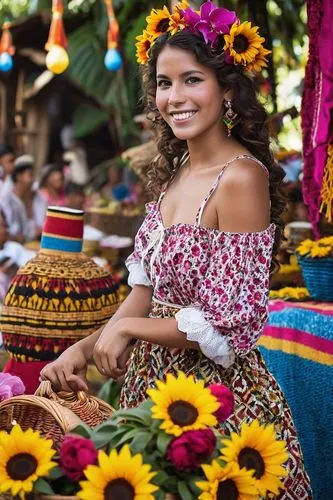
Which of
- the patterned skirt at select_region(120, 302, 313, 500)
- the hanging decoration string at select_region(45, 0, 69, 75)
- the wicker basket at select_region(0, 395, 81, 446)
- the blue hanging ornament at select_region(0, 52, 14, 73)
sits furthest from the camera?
the blue hanging ornament at select_region(0, 52, 14, 73)

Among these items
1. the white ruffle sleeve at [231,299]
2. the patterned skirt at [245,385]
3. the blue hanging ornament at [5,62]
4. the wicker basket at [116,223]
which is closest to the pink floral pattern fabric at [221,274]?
the white ruffle sleeve at [231,299]

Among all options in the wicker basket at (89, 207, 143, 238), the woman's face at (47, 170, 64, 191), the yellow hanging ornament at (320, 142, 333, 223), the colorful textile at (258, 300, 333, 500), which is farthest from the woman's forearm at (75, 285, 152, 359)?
the woman's face at (47, 170, 64, 191)

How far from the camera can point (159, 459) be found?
2.15 m

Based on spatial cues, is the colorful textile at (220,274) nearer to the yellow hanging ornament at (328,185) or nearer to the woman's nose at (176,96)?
the woman's nose at (176,96)

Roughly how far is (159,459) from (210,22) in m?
1.22

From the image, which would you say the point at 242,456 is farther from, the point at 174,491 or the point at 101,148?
the point at 101,148

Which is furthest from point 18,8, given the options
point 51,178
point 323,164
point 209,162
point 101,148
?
point 209,162

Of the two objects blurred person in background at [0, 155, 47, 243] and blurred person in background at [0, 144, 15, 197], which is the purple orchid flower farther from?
blurred person in background at [0, 144, 15, 197]

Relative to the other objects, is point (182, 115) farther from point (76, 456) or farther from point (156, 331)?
point (76, 456)

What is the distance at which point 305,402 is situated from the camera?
4.21m

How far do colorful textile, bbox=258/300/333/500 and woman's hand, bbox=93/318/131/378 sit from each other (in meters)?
1.53

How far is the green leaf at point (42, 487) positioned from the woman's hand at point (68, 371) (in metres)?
0.73

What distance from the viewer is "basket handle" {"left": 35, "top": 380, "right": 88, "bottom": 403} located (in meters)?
2.79

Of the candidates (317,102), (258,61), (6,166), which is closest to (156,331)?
(258,61)
